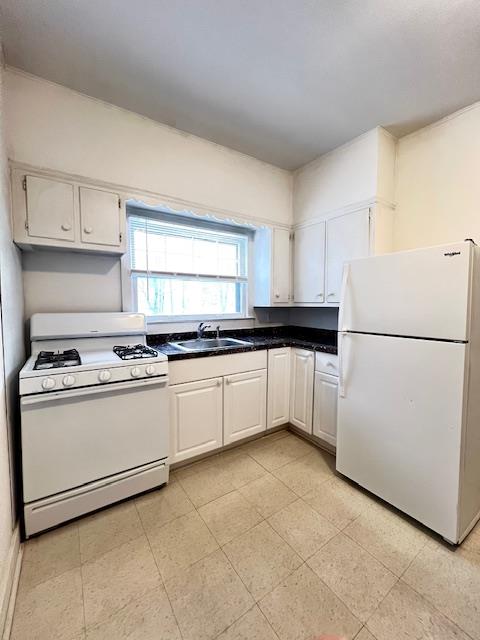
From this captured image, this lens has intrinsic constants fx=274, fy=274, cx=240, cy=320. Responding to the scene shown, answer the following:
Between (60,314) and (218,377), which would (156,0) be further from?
(218,377)

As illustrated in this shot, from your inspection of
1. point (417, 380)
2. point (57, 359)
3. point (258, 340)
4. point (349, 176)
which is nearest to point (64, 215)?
point (57, 359)

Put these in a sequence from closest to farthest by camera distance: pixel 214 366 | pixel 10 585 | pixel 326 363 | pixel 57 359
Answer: pixel 10 585
pixel 57 359
pixel 214 366
pixel 326 363

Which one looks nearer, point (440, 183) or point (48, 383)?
point (48, 383)

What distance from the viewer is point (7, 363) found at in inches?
54.4

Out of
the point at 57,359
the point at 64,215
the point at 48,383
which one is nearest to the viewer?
the point at 48,383

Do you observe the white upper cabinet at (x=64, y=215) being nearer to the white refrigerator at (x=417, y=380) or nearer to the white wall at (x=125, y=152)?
the white wall at (x=125, y=152)

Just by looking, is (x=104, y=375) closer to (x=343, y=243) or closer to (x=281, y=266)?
(x=281, y=266)

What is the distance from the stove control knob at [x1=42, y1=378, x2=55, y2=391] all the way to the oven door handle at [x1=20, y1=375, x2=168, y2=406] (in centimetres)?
4

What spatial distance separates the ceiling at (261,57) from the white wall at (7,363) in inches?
19.7

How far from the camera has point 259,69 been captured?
1.65 m

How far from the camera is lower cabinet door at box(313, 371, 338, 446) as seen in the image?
7.28 ft

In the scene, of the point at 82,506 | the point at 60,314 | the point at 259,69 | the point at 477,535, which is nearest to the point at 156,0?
the point at 259,69

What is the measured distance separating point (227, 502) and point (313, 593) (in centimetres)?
69

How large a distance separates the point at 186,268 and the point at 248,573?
7.28 feet
